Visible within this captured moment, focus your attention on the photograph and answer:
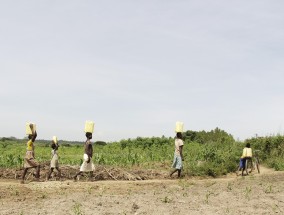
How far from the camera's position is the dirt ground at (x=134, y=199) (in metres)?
9.03

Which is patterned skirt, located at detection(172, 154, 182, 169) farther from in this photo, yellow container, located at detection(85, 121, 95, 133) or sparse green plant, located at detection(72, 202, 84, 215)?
sparse green plant, located at detection(72, 202, 84, 215)

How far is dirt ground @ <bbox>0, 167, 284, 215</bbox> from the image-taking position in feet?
29.6

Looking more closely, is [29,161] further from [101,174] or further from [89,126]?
[101,174]

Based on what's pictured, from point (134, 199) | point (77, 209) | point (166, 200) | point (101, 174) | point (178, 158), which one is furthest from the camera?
point (178, 158)

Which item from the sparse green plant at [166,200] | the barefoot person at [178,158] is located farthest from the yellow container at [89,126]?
the sparse green plant at [166,200]

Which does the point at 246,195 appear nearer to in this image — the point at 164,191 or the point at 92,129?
the point at 164,191

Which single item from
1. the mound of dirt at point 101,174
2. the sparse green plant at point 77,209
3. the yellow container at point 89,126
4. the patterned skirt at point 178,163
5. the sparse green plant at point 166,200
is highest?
the yellow container at point 89,126

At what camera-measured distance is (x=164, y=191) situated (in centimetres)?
1163

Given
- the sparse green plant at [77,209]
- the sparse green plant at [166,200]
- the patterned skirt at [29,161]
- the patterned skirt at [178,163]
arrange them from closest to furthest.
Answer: the sparse green plant at [77,209]
the sparse green plant at [166,200]
the patterned skirt at [29,161]
the patterned skirt at [178,163]

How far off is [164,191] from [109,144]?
27.7m

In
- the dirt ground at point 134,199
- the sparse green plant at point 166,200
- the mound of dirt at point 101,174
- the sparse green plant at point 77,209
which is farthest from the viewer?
the mound of dirt at point 101,174

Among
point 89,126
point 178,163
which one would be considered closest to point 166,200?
point 89,126

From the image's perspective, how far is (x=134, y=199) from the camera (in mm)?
10109

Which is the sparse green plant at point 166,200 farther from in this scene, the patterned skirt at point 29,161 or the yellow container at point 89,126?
the patterned skirt at point 29,161
